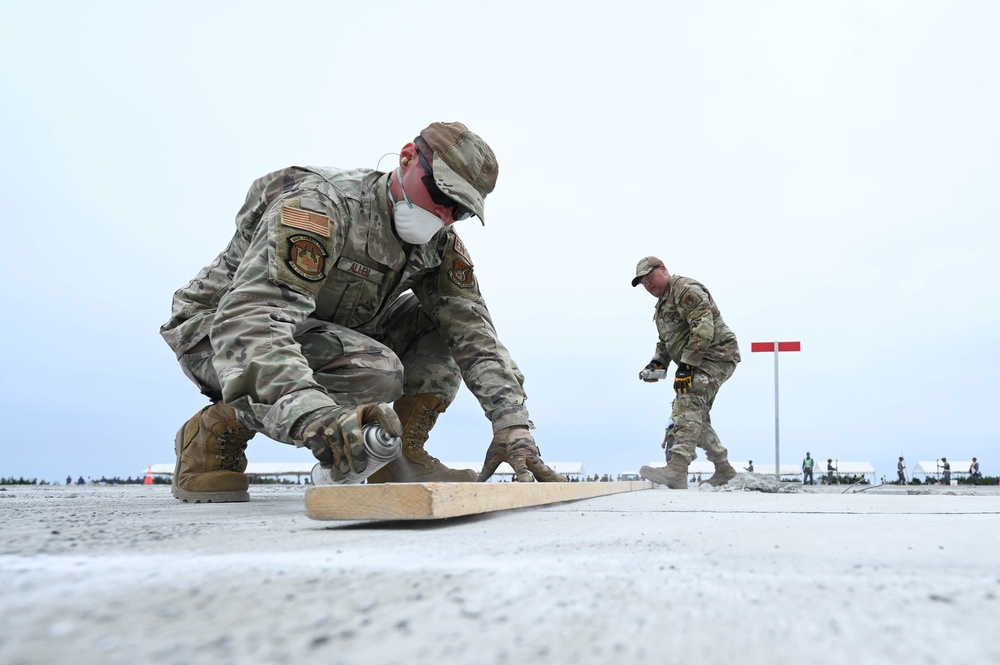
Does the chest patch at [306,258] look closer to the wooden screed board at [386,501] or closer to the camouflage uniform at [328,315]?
the camouflage uniform at [328,315]

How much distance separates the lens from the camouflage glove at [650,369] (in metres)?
5.73

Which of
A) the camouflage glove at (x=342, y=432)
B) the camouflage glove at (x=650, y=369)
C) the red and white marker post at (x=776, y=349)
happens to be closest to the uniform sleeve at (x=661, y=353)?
the camouflage glove at (x=650, y=369)

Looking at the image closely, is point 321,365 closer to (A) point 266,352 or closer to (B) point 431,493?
(A) point 266,352

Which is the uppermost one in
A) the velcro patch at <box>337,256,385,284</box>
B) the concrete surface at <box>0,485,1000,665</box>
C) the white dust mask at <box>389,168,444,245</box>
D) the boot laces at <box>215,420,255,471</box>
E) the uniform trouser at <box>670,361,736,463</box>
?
the white dust mask at <box>389,168,444,245</box>

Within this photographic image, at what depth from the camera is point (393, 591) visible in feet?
2.10

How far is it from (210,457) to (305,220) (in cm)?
110

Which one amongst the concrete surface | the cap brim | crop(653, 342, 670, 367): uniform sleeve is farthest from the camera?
crop(653, 342, 670, 367): uniform sleeve

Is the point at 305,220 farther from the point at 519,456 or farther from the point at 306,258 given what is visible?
the point at 519,456

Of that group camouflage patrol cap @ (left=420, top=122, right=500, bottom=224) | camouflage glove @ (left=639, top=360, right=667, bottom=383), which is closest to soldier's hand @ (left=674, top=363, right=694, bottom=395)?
camouflage glove @ (left=639, top=360, right=667, bottom=383)

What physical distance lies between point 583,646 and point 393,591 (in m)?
0.23

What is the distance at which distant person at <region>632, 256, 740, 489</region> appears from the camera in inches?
198

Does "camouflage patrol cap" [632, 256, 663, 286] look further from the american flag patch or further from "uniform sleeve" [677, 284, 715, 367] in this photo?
the american flag patch

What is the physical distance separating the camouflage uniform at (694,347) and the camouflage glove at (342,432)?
3.88m

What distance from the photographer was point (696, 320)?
5.09m
